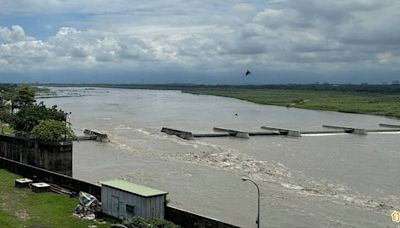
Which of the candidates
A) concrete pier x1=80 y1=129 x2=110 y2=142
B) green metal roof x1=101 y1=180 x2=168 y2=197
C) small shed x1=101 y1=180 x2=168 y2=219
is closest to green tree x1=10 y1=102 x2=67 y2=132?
concrete pier x1=80 y1=129 x2=110 y2=142

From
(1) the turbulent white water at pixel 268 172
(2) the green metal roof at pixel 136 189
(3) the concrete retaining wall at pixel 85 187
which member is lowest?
(1) the turbulent white water at pixel 268 172

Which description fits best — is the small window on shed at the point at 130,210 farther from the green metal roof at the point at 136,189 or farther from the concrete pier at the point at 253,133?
the concrete pier at the point at 253,133

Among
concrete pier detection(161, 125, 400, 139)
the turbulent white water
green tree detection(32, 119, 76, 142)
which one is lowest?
the turbulent white water

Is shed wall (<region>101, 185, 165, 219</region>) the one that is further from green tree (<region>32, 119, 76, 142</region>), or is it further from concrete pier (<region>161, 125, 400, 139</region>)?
concrete pier (<region>161, 125, 400, 139</region>)

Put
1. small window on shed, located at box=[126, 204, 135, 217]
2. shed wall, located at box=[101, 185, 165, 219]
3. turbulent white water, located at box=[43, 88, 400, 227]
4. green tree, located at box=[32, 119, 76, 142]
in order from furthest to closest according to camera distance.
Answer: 1. green tree, located at box=[32, 119, 76, 142]
2. turbulent white water, located at box=[43, 88, 400, 227]
3. small window on shed, located at box=[126, 204, 135, 217]
4. shed wall, located at box=[101, 185, 165, 219]

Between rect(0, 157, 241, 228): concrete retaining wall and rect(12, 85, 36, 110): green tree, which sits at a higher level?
rect(12, 85, 36, 110): green tree

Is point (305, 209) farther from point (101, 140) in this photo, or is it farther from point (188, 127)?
point (188, 127)

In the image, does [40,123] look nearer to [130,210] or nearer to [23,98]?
[130,210]

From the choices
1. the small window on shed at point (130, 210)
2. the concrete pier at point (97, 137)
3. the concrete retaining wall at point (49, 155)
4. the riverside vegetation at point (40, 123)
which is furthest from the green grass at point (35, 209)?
the concrete pier at point (97, 137)
